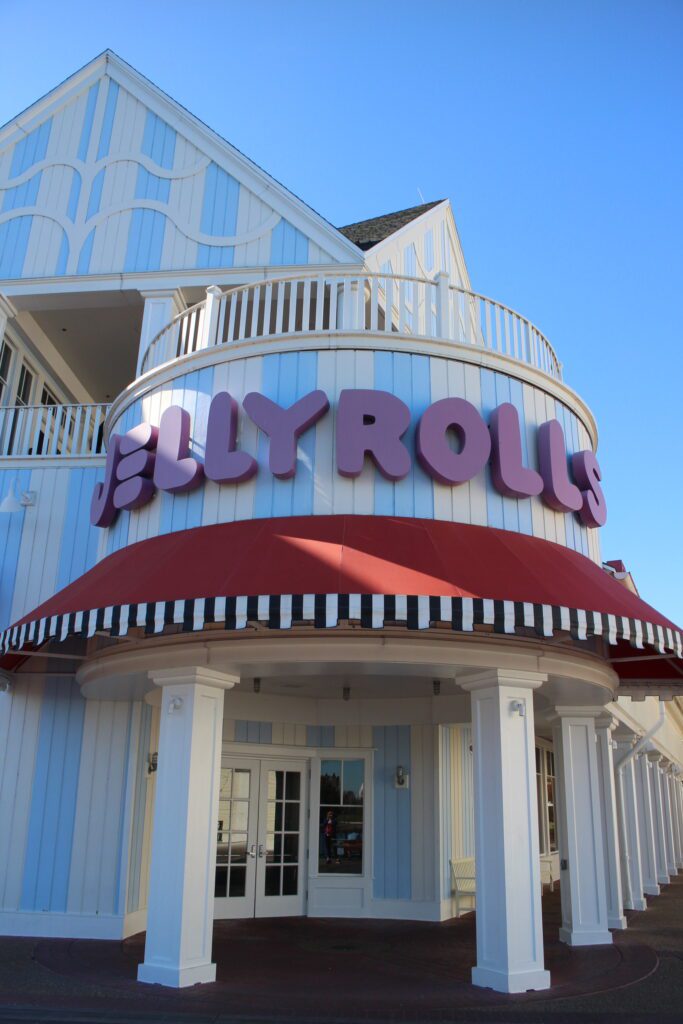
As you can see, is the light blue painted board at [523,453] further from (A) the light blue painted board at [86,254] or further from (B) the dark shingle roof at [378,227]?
(A) the light blue painted board at [86,254]

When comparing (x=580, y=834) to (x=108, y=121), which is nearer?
(x=580, y=834)

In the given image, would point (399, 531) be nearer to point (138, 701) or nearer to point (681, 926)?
point (138, 701)

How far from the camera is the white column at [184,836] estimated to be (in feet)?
26.0

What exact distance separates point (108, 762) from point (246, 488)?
497 centimetres

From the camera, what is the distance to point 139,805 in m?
11.5

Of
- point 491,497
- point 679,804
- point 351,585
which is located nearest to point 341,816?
point 491,497

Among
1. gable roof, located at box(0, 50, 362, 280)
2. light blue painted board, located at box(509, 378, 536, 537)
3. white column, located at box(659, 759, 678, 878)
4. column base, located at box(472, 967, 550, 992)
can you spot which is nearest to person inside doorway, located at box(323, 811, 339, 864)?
column base, located at box(472, 967, 550, 992)

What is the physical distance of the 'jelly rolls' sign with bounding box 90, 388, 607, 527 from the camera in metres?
8.70

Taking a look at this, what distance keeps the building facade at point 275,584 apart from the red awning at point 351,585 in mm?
35

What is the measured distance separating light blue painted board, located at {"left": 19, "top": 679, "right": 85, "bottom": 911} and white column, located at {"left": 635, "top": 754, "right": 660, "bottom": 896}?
527 inches

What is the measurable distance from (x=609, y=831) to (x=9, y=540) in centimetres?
997

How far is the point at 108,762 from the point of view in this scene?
1157 cm

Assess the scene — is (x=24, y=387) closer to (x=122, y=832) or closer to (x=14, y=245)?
(x=14, y=245)

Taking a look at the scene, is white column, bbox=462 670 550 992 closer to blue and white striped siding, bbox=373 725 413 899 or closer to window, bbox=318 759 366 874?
blue and white striped siding, bbox=373 725 413 899
